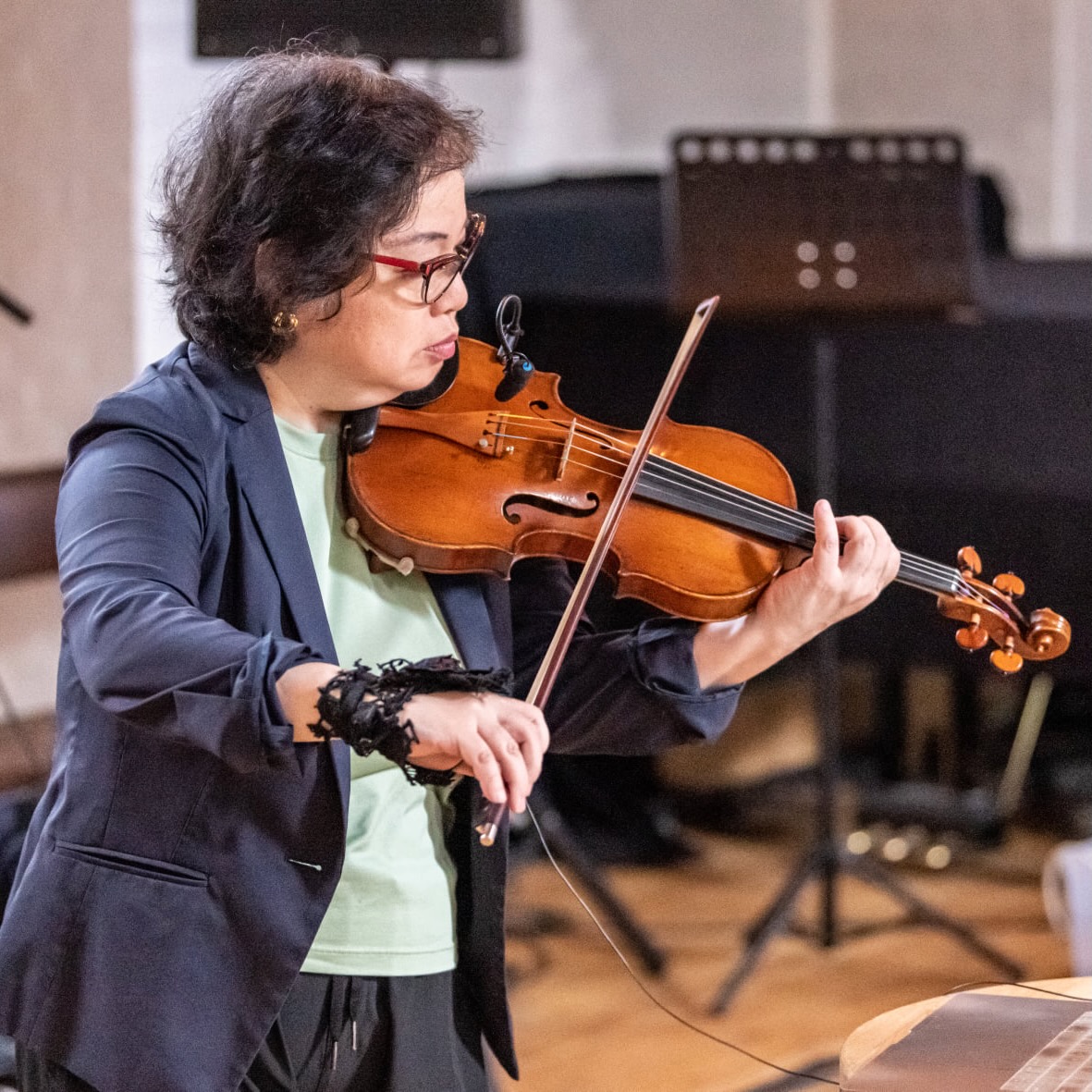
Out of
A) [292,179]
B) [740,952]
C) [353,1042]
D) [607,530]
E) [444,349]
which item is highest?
[292,179]

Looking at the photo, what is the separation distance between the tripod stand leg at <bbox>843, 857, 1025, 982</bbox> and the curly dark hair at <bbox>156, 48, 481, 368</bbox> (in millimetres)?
1931

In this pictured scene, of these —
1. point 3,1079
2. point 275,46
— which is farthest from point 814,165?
point 3,1079

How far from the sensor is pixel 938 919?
287cm

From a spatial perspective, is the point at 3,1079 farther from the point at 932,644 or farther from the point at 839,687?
the point at 839,687

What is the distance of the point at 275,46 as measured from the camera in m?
2.12

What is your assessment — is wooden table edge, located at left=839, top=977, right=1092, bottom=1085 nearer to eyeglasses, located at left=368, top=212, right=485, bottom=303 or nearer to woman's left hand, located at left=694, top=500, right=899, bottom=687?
woman's left hand, located at left=694, top=500, right=899, bottom=687

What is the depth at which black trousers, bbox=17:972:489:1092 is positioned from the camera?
1.28 metres

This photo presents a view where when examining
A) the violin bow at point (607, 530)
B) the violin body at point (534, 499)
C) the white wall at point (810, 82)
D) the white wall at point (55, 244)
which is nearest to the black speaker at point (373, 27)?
the white wall at point (55, 244)

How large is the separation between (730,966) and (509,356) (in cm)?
191

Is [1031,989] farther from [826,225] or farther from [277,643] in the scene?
[826,225]

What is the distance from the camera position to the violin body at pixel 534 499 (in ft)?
4.29

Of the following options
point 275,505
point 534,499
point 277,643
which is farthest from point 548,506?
point 277,643

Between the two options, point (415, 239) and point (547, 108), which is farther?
point (547, 108)

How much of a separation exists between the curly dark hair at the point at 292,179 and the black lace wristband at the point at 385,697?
Result: 36 centimetres
